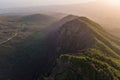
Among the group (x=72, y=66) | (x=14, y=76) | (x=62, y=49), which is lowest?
(x=14, y=76)

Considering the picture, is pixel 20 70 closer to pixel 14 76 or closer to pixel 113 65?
pixel 14 76

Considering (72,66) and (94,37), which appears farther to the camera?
(94,37)

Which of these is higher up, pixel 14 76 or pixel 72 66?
pixel 72 66

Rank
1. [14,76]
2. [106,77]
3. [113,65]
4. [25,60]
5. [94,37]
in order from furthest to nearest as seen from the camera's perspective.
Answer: [25,60] < [14,76] < [94,37] < [113,65] < [106,77]

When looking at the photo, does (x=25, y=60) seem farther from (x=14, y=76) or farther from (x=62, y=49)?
(x=62, y=49)

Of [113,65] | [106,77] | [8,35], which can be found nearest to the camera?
[106,77]

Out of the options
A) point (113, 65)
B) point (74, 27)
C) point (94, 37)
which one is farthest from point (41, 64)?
point (113, 65)

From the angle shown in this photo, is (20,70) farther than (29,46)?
No

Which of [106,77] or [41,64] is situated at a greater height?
[106,77]

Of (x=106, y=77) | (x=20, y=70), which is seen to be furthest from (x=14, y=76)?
(x=106, y=77)
